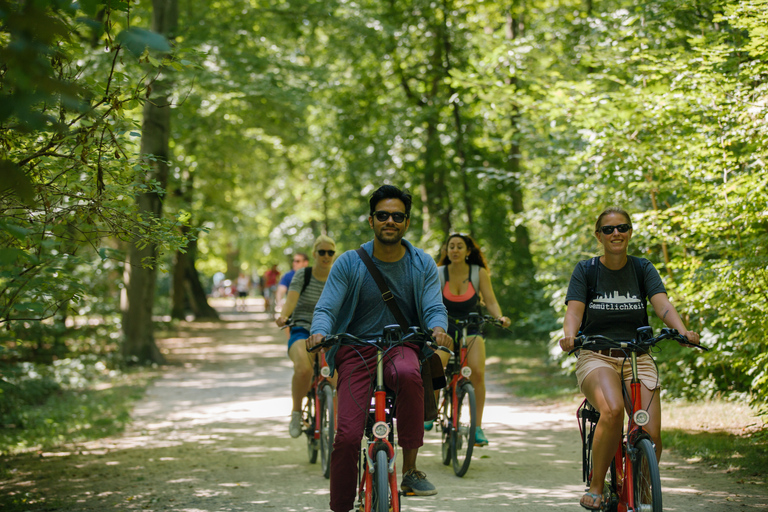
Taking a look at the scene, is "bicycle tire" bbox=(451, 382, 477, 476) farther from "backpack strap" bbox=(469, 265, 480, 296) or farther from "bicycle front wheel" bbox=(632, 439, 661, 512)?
"bicycle front wheel" bbox=(632, 439, 661, 512)

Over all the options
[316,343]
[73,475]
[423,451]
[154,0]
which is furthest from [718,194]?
[154,0]

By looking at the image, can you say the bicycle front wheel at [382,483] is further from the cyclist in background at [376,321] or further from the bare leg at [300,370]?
the bare leg at [300,370]

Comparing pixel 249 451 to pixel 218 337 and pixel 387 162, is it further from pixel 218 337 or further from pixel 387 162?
pixel 218 337

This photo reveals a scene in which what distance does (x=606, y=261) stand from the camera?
181 inches

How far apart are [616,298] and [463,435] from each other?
252 cm

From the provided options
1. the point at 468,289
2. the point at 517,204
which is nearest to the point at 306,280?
the point at 468,289

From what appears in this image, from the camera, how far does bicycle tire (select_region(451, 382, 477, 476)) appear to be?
6281 millimetres

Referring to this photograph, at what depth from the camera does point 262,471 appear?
270 inches

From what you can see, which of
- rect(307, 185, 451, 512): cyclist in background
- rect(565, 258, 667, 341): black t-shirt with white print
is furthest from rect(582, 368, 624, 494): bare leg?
rect(307, 185, 451, 512): cyclist in background

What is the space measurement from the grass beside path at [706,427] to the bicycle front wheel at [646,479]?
91.4 inches

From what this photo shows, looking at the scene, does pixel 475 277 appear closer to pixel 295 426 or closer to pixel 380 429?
pixel 295 426

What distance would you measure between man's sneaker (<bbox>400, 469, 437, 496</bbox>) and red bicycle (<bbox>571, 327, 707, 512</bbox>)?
38.3 inches

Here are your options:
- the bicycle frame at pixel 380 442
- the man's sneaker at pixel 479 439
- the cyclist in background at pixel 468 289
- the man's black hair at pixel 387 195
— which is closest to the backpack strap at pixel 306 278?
the cyclist in background at pixel 468 289

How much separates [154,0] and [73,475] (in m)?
10.8
